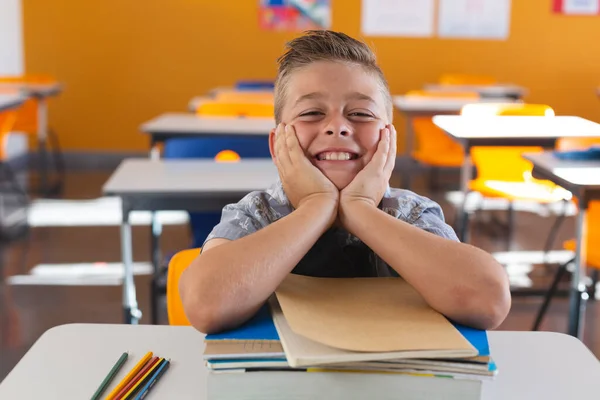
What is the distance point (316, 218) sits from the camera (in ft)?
3.50

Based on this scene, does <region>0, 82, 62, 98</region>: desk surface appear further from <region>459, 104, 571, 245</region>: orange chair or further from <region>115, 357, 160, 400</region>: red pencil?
<region>115, 357, 160, 400</region>: red pencil

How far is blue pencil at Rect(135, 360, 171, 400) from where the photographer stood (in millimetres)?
879

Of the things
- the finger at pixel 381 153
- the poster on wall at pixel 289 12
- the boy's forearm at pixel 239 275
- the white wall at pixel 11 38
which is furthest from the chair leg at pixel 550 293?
the white wall at pixel 11 38

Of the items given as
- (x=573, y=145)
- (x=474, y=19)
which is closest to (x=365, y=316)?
(x=573, y=145)

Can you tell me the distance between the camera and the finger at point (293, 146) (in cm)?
116

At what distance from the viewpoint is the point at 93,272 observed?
380cm

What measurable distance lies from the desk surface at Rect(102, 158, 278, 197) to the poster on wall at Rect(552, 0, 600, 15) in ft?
17.3

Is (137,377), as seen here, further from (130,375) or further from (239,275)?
(239,275)

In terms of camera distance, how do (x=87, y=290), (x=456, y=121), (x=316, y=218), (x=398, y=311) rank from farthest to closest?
(x=87, y=290) < (x=456, y=121) < (x=316, y=218) < (x=398, y=311)

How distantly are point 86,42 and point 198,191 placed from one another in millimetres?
5231

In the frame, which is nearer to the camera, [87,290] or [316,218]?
[316,218]

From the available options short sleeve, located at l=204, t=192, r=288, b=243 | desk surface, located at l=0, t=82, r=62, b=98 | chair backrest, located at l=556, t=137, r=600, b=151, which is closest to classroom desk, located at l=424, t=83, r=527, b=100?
desk surface, located at l=0, t=82, r=62, b=98

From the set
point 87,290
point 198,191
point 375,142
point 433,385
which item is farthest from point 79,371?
point 87,290

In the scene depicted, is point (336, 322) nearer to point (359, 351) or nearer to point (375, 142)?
point (359, 351)
